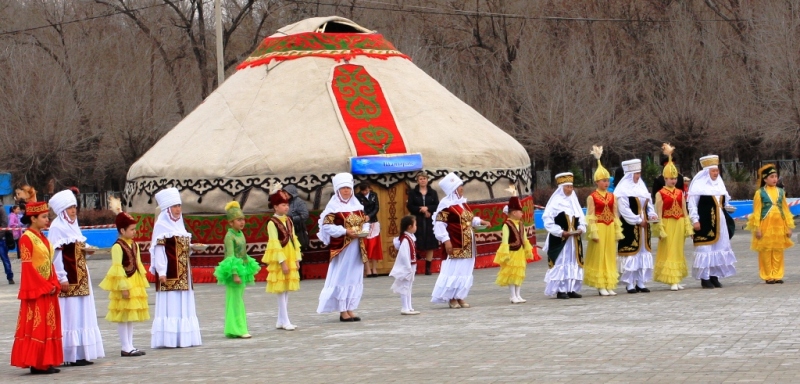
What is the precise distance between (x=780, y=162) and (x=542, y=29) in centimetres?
825

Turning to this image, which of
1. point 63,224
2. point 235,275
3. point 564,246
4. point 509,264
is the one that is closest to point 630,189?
point 564,246

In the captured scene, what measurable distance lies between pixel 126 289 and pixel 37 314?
1.10 meters

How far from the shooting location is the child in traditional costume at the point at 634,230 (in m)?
→ 15.6

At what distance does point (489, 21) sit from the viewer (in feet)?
136

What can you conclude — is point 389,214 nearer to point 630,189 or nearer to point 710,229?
point 630,189

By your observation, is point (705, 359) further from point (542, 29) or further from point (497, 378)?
point (542, 29)

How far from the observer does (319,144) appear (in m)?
20.6

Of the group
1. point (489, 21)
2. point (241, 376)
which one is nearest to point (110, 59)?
point (489, 21)

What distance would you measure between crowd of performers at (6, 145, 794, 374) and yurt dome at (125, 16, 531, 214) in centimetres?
543

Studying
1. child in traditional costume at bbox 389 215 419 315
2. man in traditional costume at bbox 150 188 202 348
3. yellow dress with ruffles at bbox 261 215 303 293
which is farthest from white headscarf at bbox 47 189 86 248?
child in traditional costume at bbox 389 215 419 315

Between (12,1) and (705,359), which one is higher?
(12,1)

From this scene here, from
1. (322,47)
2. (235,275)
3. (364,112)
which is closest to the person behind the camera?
(235,275)

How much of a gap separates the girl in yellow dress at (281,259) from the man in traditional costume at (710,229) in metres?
4.92

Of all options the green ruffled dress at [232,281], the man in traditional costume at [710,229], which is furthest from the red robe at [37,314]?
the man in traditional costume at [710,229]
